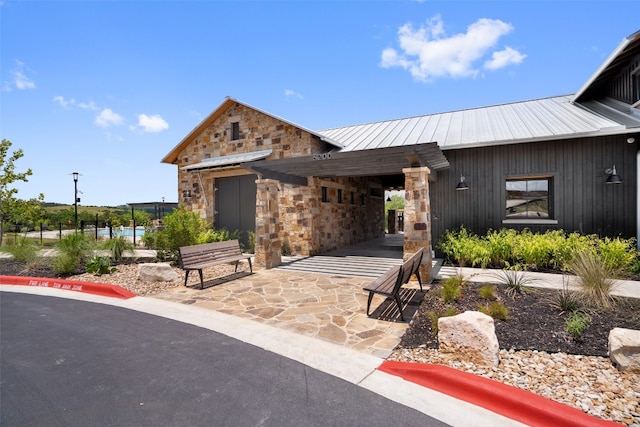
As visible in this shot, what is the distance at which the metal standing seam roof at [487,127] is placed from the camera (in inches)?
326

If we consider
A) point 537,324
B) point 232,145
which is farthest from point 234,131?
point 537,324

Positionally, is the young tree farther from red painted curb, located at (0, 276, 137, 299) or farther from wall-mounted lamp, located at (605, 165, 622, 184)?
wall-mounted lamp, located at (605, 165, 622, 184)

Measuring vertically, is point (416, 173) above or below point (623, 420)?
above

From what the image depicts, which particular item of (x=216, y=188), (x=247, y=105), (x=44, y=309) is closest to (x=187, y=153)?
(x=216, y=188)

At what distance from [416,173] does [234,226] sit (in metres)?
8.10

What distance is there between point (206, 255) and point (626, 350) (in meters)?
7.27

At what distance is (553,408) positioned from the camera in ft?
7.92

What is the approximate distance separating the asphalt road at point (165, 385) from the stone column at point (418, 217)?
13.9 ft

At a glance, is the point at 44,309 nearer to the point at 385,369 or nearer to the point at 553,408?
the point at 385,369

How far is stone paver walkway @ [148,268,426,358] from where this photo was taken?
4199 mm

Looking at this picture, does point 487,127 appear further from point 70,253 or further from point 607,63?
point 70,253

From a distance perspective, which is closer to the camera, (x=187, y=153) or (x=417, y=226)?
(x=417, y=226)

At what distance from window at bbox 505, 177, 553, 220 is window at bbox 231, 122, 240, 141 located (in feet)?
32.6

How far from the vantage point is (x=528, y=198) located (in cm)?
987
